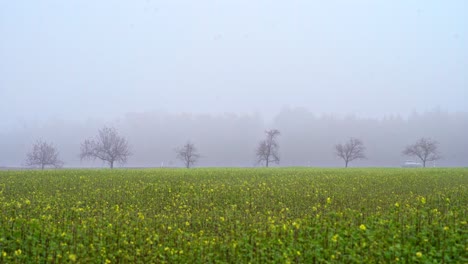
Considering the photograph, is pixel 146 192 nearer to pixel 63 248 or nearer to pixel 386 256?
pixel 63 248

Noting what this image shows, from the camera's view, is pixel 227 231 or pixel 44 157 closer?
pixel 227 231

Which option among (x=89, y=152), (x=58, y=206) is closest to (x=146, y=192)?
(x=58, y=206)

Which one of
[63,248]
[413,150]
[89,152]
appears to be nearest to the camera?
[63,248]

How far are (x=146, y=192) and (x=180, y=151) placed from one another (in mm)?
65568

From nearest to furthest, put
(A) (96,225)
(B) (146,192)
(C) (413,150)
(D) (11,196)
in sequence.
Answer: (A) (96,225) → (D) (11,196) → (B) (146,192) → (C) (413,150)

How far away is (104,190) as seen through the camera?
2352 cm

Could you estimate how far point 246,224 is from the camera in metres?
14.8

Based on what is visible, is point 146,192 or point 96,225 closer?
point 96,225

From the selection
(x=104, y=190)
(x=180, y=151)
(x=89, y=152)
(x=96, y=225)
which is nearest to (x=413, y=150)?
(x=180, y=151)

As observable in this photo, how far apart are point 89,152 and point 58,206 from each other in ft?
206

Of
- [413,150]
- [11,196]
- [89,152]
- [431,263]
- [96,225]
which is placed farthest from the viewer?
[413,150]

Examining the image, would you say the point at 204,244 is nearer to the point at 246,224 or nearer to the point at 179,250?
the point at 179,250

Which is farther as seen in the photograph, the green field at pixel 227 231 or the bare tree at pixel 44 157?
the bare tree at pixel 44 157

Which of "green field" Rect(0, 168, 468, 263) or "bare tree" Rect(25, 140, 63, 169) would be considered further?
"bare tree" Rect(25, 140, 63, 169)
